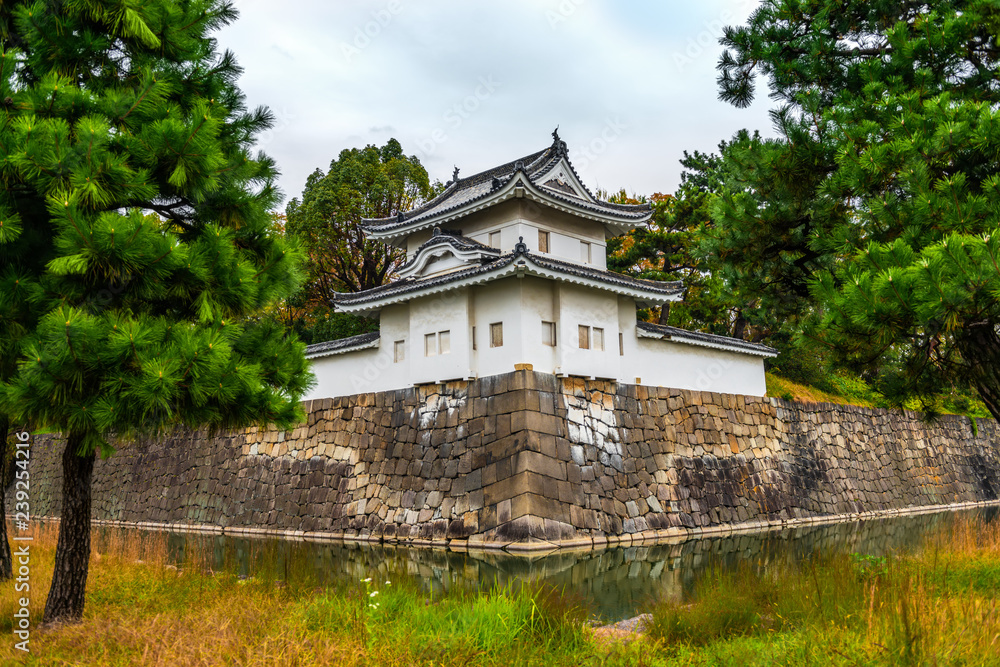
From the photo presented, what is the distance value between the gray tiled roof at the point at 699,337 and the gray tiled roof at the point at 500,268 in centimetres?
88

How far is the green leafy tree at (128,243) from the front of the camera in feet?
15.5

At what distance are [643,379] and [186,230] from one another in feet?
38.5

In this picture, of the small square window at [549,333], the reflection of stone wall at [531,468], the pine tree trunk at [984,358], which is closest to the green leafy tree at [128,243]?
the pine tree trunk at [984,358]

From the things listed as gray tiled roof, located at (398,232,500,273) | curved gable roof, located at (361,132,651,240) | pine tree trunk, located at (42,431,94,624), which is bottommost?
pine tree trunk, located at (42,431,94,624)

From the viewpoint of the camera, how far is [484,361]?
573 inches

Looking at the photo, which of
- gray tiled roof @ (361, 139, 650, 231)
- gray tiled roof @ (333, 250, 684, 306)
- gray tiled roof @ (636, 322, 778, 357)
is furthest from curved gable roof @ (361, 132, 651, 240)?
gray tiled roof @ (636, 322, 778, 357)

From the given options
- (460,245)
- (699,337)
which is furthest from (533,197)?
(699,337)

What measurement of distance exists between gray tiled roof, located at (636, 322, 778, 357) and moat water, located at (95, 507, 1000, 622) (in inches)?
184

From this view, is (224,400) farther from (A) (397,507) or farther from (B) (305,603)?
(A) (397,507)

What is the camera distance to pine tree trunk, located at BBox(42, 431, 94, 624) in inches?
224

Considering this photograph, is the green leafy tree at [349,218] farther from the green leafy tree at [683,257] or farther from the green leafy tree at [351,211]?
the green leafy tree at [683,257]

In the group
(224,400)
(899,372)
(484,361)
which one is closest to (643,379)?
(484,361)

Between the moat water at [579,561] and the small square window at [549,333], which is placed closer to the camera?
the moat water at [579,561]

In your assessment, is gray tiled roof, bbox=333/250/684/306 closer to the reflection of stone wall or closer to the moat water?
the reflection of stone wall
